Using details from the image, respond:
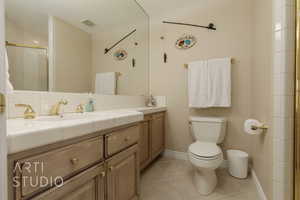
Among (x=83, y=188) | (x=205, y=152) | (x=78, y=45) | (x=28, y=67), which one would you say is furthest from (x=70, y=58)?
(x=205, y=152)

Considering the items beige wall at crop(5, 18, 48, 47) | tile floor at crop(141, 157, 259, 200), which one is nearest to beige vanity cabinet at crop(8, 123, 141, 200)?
tile floor at crop(141, 157, 259, 200)

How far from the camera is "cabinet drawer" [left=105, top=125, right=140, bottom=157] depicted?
0.82 metres

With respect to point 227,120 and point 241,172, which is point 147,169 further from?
point 227,120

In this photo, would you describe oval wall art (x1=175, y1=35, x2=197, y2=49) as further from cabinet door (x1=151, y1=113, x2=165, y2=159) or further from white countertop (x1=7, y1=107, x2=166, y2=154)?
white countertop (x1=7, y1=107, x2=166, y2=154)

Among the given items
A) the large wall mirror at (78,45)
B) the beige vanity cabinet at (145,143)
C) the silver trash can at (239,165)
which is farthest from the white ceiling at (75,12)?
the silver trash can at (239,165)

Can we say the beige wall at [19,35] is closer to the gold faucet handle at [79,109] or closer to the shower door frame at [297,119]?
the gold faucet handle at [79,109]

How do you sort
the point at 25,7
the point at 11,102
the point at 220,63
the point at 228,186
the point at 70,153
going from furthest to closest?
the point at 220,63 < the point at 228,186 < the point at 25,7 < the point at 11,102 < the point at 70,153

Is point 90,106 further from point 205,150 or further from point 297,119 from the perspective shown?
point 297,119

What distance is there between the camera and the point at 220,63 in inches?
69.2

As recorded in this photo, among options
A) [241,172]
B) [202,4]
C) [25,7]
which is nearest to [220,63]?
[202,4]

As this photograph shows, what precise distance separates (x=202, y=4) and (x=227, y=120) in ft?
5.53

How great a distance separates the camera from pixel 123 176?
3.10 ft

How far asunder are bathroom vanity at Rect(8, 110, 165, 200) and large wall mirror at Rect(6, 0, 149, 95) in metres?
0.68

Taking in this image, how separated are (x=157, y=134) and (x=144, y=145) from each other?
0.37 m
